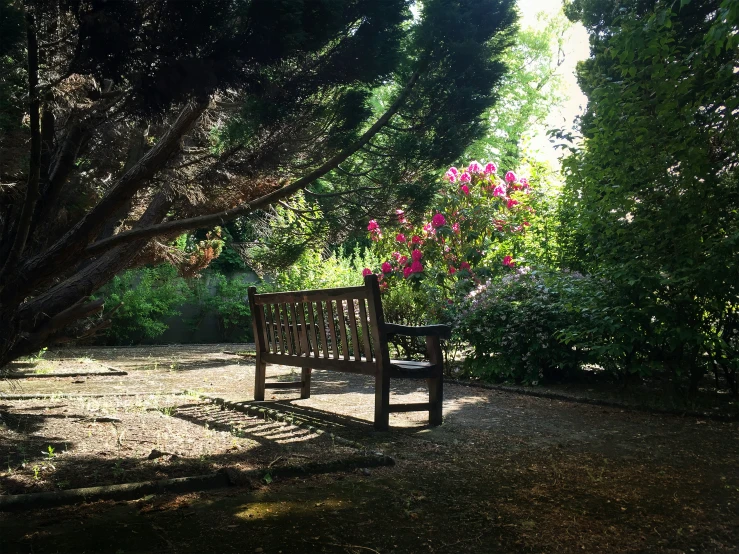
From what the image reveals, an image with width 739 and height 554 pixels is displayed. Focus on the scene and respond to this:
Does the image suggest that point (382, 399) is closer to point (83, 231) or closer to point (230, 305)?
point (83, 231)

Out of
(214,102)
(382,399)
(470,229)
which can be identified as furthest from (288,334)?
(470,229)

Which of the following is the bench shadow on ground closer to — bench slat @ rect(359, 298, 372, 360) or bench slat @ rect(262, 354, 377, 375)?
bench slat @ rect(262, 354, 377, 375)

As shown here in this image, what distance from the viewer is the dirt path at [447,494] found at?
2561 mm

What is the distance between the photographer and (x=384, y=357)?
15.0 feet

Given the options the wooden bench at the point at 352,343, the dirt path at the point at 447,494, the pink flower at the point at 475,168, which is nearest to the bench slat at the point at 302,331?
the wooden bench at the point at 352,343

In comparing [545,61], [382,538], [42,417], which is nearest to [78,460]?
[42,417]

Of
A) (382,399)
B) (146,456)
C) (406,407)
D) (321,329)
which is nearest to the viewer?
(146,456)

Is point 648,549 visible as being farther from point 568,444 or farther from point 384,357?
point 384,357

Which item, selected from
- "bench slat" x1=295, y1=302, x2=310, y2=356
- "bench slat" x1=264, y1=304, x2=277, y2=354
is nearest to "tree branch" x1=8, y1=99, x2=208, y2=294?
"bench slat" x1=295, y1=302, x2=310, y2=356

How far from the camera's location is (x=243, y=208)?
13.3 ft

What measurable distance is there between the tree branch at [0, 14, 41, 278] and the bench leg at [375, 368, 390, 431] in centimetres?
231

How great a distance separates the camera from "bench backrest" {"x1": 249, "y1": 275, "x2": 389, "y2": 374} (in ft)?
15.0

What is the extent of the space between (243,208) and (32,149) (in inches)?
45.6

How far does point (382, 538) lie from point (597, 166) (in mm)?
3762
